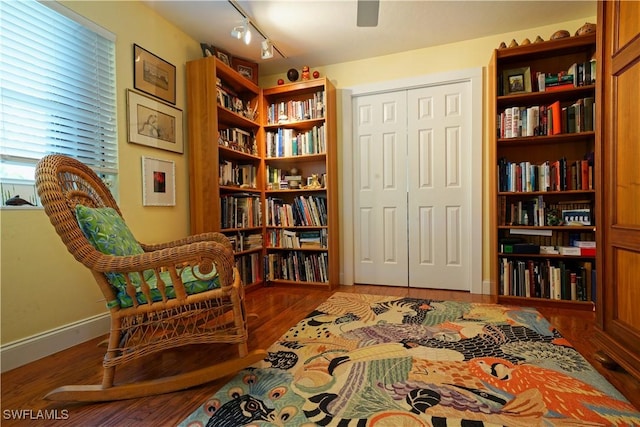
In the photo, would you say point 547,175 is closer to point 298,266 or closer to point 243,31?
point 298,266

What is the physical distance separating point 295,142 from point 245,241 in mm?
1117

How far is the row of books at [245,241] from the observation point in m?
2.65

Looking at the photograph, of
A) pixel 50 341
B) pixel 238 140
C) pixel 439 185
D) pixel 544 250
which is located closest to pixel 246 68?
pixel 238 140

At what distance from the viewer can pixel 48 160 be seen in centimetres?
125

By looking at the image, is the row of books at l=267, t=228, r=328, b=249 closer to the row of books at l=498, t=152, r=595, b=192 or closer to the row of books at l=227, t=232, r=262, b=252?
the row of books at l=227, t=232, r=262, b=252

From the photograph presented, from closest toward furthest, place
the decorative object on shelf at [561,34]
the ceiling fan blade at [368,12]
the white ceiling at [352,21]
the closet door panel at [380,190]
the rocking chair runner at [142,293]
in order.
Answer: the rocking chair runner at [142,293], the ceiling fan blade at [368,12], the white ceiling at [352,21], the decorative object on shelf at [561,34], the closet door panel at [380,190]

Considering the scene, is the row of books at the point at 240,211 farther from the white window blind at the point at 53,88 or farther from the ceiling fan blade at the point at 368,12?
the ceiling fan blade at the point at 368,12

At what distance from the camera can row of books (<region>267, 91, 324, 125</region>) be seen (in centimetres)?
291

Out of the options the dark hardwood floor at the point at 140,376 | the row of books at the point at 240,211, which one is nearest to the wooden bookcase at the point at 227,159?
the row of books at the point at 240,211

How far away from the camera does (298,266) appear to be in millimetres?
2984


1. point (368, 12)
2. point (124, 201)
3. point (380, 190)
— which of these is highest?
point (368, 12)

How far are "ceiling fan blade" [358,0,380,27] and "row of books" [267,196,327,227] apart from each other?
5.07 feet

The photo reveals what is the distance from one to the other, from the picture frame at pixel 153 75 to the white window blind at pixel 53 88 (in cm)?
16

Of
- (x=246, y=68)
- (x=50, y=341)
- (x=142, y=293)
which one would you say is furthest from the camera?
(x=246, y=68)
